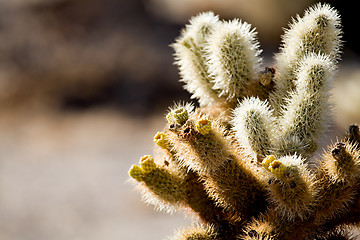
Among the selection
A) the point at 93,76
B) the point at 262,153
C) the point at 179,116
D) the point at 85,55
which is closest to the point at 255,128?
the point at 262,153

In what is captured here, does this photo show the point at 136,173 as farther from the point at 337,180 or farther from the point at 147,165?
the point at 337,180

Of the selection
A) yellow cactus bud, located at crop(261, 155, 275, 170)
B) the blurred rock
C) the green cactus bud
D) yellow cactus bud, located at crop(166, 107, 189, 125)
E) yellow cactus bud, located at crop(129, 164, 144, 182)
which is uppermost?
the blurred rock

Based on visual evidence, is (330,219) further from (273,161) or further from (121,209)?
(121,209)

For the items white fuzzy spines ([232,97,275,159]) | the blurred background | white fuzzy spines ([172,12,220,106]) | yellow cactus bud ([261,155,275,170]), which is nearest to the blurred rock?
the blurred background

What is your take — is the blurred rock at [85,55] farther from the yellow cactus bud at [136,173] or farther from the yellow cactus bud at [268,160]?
the yellow cactus bud at [268,160]

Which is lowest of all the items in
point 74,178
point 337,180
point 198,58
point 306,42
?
point 337,180

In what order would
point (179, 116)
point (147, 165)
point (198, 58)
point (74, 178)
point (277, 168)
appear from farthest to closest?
point (74, 178) → point (198, 58) → point (147, 165) → point (179, 116) → point (277, 168)

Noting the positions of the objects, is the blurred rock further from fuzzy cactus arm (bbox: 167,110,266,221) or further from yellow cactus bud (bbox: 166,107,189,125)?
yellow cactus bud (bbox: 166,107,189,125)
